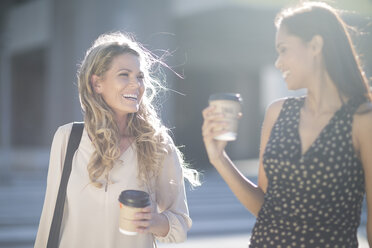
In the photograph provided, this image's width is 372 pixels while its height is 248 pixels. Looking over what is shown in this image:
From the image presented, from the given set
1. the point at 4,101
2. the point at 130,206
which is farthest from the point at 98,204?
the point at 4,101

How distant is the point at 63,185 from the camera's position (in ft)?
9.01

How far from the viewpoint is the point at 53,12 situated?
1861cm

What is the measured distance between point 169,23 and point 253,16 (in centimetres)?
465

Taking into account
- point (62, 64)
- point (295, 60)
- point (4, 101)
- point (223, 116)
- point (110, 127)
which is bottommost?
point (4, 101)

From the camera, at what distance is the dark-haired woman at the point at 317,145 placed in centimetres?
231

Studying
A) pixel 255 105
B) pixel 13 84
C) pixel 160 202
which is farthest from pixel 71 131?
pixel 13 84

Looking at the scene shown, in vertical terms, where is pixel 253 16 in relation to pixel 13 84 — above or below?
above

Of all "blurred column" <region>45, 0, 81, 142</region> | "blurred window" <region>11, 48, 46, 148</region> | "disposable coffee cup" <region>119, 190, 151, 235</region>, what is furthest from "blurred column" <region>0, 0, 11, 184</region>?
"blurred window" <region>11, 48, 46, 148</region>

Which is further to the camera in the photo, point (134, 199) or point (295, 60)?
point (295, 60)

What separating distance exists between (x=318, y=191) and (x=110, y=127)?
45.6 inches

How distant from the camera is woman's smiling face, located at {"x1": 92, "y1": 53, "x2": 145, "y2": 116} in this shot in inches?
112

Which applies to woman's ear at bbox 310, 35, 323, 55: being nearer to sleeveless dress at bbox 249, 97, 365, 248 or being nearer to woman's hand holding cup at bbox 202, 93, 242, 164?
sleeveless dress at bbox 249, 97, 365, 248

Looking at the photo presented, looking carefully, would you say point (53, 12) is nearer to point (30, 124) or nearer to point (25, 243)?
point (30, 124)

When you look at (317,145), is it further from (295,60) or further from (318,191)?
(295,60)
